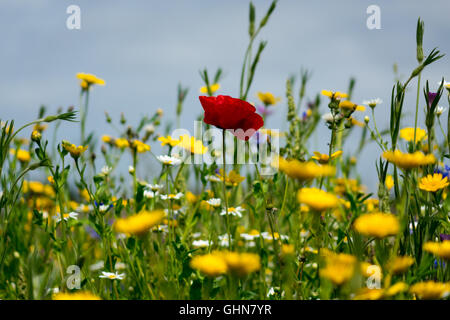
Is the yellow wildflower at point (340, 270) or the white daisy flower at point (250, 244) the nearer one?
the yellow wildflower at point (340, 270)

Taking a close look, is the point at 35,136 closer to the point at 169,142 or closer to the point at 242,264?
the point at 169,142

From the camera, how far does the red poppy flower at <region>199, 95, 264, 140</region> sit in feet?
2.69

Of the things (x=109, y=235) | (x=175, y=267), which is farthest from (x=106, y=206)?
(x=175, y=267)

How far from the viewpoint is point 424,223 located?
829mm

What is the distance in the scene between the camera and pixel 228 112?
821 mm

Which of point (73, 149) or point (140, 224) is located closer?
point (140, 224)

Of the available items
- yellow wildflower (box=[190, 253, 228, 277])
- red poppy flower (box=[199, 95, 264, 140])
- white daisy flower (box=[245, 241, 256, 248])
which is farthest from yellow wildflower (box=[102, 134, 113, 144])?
yellow wildflower (box=[190, 253, 228, 277])

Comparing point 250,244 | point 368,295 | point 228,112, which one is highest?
point 228,112

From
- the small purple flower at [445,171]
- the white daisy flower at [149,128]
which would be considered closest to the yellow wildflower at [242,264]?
the small purple flower at [445,171]

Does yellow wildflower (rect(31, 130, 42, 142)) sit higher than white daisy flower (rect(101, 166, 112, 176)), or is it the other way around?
yellow wildflower (rect(31, 130, 42, 142))

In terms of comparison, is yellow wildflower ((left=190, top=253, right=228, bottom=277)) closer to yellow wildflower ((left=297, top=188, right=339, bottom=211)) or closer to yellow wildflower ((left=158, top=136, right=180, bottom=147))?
yellow wildflower ((left=297, top=188, right=339, bottom=211))

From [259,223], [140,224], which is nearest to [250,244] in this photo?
[259,223]

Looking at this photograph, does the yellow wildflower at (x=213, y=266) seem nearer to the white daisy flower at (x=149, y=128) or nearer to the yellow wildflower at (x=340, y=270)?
Answer: the yellow wildflower at (x=340, y=270)

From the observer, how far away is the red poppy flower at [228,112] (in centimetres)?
82
